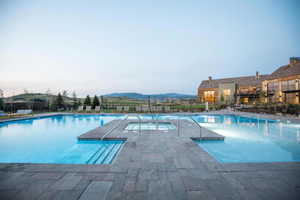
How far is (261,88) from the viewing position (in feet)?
70.1

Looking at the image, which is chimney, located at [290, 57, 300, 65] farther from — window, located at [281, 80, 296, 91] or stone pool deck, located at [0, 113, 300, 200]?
stone pool deck, located at [0, 113, 300, 200]

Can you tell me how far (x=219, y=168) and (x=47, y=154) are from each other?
522 cm

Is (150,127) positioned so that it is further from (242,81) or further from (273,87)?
(242,81)

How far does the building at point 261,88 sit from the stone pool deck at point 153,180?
61.5ft

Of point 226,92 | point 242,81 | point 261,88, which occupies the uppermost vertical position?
point 242,81

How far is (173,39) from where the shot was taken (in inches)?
622

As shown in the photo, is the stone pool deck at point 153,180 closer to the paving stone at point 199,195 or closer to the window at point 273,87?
the paving stone at point 199,195

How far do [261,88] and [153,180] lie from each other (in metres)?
26.4

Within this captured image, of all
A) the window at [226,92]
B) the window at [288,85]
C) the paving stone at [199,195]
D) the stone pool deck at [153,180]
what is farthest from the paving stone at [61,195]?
the window at [226,92]

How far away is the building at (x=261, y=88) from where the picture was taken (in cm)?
1608

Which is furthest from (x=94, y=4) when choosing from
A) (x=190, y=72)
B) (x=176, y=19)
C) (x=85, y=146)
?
(x=190, y=72)

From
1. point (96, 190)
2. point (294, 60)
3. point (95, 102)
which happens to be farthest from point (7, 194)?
point (294, 60)

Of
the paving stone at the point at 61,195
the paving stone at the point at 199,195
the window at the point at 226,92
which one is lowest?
the paving stone at the point at 199,195

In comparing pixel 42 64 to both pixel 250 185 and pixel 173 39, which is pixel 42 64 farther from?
pixel 250 185
